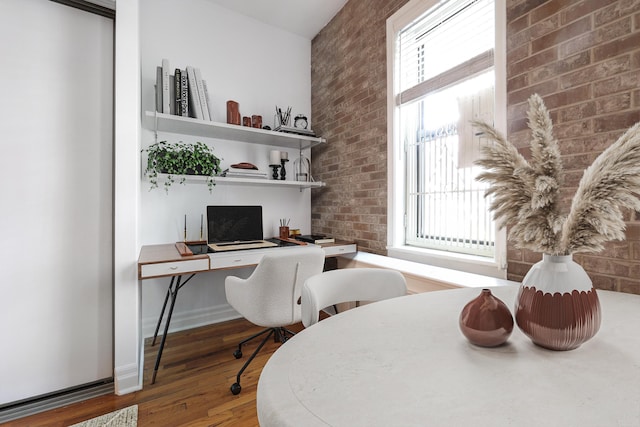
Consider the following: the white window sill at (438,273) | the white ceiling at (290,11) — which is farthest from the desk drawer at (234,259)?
the white ceiling at (290,11)

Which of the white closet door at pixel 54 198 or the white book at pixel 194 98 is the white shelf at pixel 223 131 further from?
the white closet door at pixel 54 198

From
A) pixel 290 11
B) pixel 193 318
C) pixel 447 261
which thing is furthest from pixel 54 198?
pixel 290 11

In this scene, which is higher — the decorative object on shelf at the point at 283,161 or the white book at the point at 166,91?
the white book at the point at 166,91

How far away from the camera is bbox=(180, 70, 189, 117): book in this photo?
229cm

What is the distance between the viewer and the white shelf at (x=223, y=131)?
226 centimetres

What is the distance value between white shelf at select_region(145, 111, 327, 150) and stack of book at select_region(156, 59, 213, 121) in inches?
2.9

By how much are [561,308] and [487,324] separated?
0.15 metres

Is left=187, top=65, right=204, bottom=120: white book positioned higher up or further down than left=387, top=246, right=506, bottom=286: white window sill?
higher up

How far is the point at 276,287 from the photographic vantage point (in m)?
1.70

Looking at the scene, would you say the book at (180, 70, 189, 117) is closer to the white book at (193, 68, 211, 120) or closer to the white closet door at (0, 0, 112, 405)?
the white book at (193, 68, 211, 120)

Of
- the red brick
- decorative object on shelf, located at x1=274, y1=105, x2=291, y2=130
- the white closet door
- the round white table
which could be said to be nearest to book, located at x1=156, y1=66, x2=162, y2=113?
the white closet door

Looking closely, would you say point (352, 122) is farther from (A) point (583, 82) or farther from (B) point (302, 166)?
(A) point (583, 82)

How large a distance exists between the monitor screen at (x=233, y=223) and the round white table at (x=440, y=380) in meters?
1.94

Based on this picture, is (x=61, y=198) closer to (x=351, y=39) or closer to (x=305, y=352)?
(x=305, y=352)
